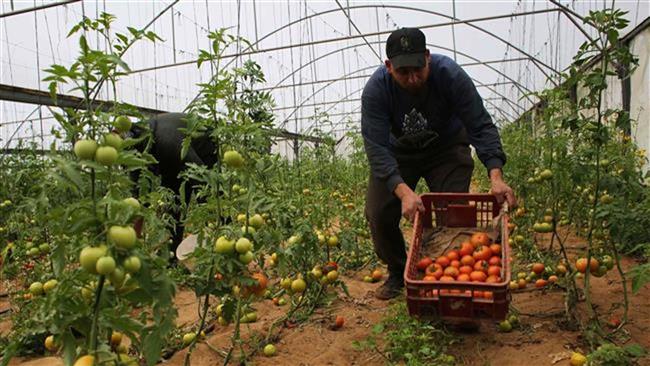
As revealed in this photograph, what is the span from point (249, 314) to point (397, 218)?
109 centimetres

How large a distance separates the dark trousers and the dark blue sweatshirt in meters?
0.07

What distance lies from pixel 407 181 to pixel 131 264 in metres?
2.32

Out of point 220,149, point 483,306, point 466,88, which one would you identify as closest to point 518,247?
point 466,88

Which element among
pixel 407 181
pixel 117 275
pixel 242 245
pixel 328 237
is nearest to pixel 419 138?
pixel 407 181

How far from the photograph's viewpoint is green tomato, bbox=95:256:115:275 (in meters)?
1.16

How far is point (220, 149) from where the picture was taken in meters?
2.12

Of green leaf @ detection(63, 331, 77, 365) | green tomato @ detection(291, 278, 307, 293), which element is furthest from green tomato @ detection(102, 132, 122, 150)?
green tomato @ detection(291, 278, 307, 293)

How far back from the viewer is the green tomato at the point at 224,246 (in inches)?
71.4

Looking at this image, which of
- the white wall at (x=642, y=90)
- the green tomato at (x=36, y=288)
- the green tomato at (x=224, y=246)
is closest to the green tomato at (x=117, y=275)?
the green tomato at (x=224, y=246)

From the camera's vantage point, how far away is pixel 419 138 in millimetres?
3109

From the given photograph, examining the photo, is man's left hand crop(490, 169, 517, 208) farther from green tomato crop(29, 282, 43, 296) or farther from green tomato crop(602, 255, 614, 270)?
green tomato crop(29, 282, 43, 296)

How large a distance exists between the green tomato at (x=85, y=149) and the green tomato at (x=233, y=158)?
674mm

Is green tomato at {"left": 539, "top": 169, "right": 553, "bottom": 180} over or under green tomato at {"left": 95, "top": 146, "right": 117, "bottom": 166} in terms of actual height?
under

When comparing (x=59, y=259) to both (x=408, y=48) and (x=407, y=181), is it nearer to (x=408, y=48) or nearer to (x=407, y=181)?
(x=408, y=48)
